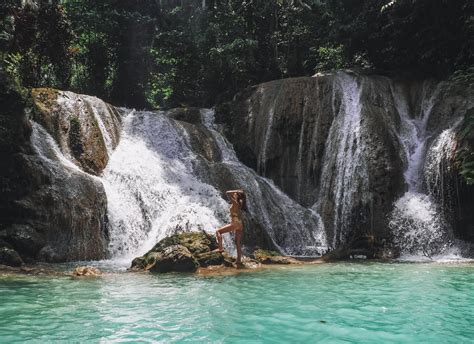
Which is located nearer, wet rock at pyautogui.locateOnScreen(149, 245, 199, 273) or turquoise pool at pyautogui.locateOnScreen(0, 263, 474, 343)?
turquoise pool at pyautogui.locateOnScreen(0, 263, 474, 343)

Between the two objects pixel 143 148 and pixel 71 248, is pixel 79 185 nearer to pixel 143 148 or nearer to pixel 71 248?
pixel 71 248

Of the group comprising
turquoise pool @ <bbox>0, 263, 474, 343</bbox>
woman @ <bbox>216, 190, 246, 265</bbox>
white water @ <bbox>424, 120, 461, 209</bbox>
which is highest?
white water @ <bbox>424, 120, 461, 209</bbox>

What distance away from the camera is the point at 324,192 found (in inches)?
712

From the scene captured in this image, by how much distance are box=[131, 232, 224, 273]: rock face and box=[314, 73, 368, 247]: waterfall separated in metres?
6.64

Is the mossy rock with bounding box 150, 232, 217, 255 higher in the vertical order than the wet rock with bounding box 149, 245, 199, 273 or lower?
higher

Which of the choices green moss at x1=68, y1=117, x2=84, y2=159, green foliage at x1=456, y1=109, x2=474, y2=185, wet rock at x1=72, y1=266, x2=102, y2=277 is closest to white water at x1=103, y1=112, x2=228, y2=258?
green moss at x1=68, y1=117, x2=84, y2=159

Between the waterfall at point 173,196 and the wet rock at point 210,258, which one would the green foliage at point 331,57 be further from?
the wet rock at point 210,258

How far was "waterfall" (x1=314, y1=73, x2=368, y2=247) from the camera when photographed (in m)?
16.8

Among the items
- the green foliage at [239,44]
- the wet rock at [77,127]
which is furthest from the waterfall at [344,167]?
the wet rock at [77,127]

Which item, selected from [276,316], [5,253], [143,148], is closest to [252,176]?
[143,148]

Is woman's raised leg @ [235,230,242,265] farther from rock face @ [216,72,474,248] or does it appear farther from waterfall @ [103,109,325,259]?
rock face @ [216,72,474,248]

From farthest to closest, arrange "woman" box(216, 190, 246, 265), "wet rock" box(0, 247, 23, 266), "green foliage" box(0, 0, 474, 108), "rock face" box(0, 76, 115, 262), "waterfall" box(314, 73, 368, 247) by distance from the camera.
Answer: "green foliage" box(0, 0, 474, 108) < "waterfall" box(314, 73, 368, 247) < "rock face" box(0, 76, 115, 262) < "woman" box(216, 190, 246, 265) < "wet rock" box(0, 247, 23, 266)

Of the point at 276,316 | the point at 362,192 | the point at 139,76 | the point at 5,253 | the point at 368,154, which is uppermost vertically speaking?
the point at 139,76

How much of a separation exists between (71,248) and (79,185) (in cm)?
178
